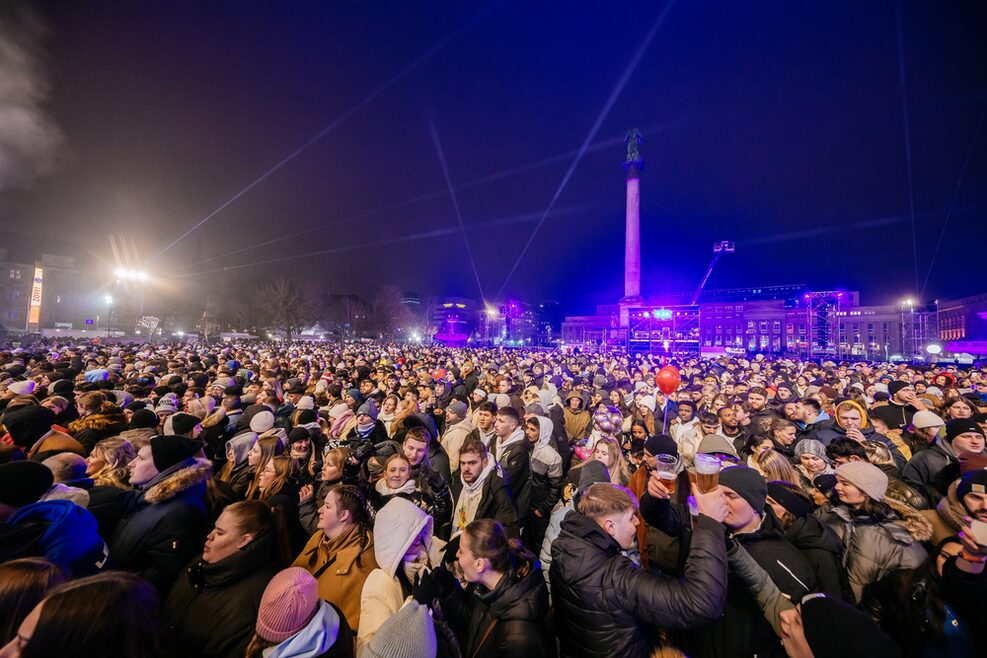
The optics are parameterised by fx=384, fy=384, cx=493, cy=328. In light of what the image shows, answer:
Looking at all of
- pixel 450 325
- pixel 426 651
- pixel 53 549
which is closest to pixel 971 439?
pixel 426 651

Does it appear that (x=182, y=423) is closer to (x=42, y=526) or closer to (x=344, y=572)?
(x=42, y=526)

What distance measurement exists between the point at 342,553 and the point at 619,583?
189 cm

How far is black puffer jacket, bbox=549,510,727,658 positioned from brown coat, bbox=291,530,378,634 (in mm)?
1337

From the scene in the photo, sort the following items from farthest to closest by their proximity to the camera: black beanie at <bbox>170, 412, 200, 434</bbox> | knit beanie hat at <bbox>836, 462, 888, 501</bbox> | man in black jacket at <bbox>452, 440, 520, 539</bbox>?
1. black beanie at <bbox>170, 412, 200, 434</bbox>
2. man in black jacket at <bbox>452, 440, 520, 539</bbox>
3. knit beanie hat at <bbox>836, 462, 888, 501</bbox>

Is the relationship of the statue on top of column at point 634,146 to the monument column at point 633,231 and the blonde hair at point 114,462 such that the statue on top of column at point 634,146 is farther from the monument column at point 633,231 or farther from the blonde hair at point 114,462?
the blonde hair at point 114,462

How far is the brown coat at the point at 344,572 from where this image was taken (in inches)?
103

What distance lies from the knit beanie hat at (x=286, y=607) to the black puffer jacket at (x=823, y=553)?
10.3 feet

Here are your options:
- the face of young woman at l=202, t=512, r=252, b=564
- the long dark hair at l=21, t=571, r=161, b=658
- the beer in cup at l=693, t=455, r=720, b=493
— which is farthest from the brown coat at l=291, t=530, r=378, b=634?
the beer in cup at l=693, t=455, r=720, b=493

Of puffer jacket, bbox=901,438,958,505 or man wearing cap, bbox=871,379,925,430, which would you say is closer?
puffer jacket, bbox=901,438,958,505

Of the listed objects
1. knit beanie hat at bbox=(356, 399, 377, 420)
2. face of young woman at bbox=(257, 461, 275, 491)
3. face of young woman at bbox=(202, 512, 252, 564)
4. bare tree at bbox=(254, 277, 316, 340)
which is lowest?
face of young woman at bbox=(257, 461, 275, 491)

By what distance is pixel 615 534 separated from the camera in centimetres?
242

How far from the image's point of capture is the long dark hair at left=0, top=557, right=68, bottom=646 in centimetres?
164

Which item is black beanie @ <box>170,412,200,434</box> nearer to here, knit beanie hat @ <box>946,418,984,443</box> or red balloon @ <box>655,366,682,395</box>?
red balloon @ <box>655,366,682,395</box>

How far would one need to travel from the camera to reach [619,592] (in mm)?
2211
